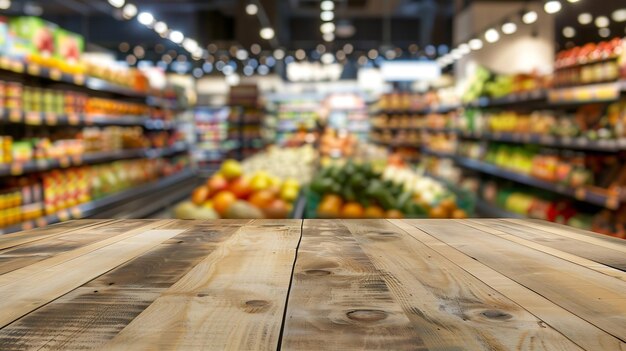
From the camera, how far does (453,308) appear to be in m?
0.87

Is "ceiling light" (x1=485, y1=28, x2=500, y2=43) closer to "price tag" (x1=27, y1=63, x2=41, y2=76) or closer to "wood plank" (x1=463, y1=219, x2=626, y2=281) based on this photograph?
"price tag" (x1=27, y1=63, x2=41, y2=76)

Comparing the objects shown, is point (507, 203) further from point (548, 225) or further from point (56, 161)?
point (548, 225)

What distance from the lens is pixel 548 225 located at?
6.03 ft

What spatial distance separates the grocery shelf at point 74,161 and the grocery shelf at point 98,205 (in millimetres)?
428

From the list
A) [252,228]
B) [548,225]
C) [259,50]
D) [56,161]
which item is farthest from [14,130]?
[259,50]

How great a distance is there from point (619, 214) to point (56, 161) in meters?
4.81

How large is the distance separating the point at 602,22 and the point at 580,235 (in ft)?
36.5

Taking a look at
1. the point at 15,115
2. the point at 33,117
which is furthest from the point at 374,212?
the point at 33,117

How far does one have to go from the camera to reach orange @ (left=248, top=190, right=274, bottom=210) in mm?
2854

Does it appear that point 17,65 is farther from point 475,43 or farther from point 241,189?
point 475,43

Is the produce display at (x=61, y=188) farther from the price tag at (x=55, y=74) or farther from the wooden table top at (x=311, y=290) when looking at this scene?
the wooden table top at (x=311, y=290)

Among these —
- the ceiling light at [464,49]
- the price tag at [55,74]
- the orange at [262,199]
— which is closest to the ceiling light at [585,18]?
the ceiling light at [464,49]

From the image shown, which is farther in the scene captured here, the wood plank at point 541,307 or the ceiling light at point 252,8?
the ceiling light at point 252,8

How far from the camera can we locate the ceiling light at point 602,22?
1123cm
